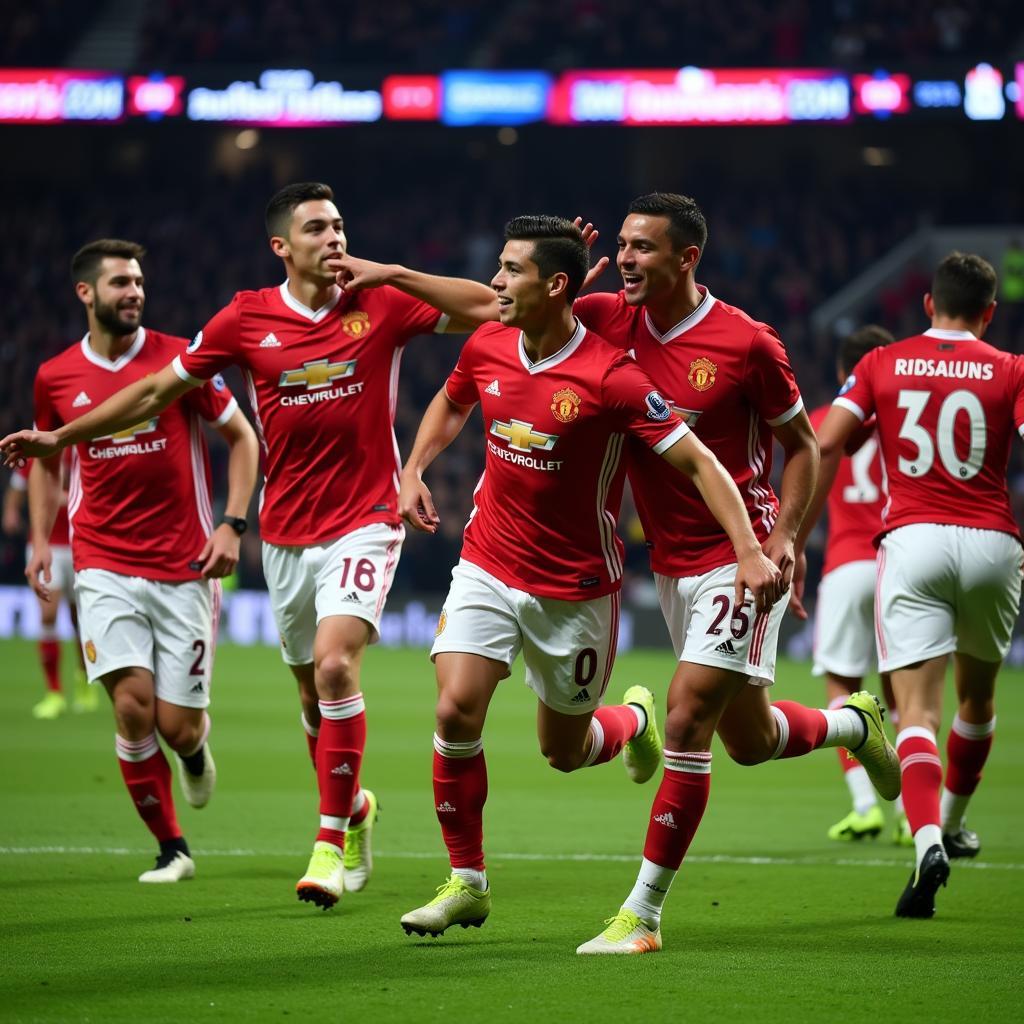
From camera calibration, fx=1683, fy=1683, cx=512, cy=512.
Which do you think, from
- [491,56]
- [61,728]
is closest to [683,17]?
[491,56]

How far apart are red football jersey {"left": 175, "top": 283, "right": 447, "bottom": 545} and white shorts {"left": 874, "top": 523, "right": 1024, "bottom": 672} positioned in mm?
2007

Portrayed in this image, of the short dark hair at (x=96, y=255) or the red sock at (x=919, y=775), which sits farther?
the short dark hair at (x=96, y=255)

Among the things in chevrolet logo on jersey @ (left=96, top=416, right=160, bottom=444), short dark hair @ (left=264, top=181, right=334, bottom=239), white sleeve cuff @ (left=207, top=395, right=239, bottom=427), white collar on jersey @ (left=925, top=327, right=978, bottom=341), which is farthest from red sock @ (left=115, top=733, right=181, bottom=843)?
white collar on jersey @ (left=925, top=327, right=978, bottom=341)

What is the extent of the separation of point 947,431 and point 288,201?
9.08 feet

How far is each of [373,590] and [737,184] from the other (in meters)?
26.6

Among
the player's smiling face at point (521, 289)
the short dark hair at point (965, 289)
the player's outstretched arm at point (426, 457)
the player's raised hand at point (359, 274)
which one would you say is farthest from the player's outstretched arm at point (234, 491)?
the short dark hair at point (965, 289)

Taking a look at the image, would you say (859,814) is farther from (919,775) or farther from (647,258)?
(647,258)

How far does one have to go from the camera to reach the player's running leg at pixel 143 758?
6.99m

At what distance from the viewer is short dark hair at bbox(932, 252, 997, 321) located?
669 cm

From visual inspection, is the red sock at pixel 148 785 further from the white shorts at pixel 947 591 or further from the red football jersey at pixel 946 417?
the red football jersey at pixel 946 417

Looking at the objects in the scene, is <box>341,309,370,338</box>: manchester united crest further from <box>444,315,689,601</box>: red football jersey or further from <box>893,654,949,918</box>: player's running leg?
<box>893,654,949,918</box>: player's running leg

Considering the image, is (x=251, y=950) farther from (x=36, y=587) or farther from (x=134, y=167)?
(x=134, y=167)

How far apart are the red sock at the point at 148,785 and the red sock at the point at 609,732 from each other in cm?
189

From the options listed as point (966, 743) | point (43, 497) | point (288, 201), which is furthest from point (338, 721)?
point (966, 743)
